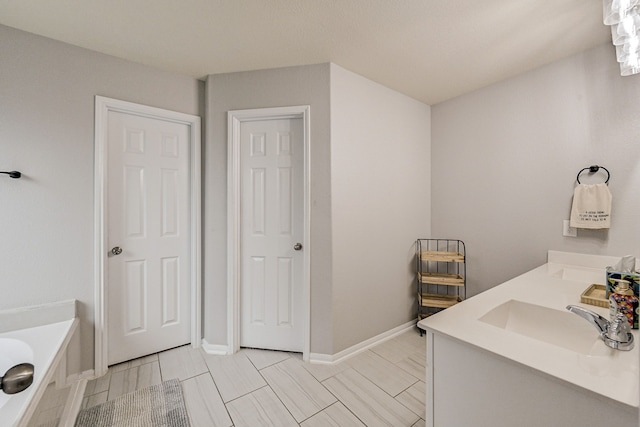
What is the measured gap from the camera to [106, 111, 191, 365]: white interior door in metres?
1.99

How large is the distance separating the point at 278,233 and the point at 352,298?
0.87 metres

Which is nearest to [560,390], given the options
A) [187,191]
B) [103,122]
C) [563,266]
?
[563,266]

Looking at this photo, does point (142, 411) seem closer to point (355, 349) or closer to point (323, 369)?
point (323, 369)

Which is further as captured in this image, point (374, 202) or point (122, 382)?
point (374, 202)

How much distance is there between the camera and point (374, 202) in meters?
2.35

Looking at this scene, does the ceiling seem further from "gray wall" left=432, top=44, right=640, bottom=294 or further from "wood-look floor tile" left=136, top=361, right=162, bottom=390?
"wood-look floor tile" left=136, top=361, right=162, bottom=390

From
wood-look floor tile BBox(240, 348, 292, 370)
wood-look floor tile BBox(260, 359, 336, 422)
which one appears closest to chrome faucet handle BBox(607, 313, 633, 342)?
wood-look floor tile BBox(260, 359, 336, 422)

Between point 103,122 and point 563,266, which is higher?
point 103,122

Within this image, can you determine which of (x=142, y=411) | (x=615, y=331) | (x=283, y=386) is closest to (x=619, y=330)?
(x=615, y=331)

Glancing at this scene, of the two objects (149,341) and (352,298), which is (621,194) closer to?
(352,298)

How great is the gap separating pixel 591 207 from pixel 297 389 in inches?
97.1

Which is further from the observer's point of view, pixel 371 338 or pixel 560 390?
pixel 371 338

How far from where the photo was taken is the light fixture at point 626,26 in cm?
112

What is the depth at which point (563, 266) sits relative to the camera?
1.89 m
